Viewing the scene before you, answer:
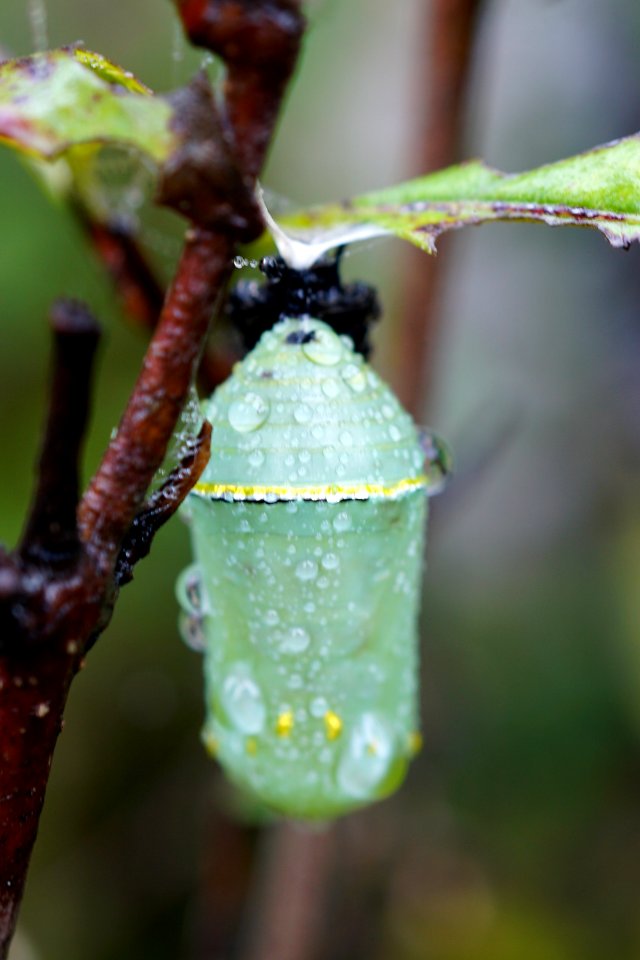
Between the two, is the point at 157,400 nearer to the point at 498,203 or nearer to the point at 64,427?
the point at 64,427

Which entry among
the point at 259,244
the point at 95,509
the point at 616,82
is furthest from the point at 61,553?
the point at 616,82

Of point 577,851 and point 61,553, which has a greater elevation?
point 61,553

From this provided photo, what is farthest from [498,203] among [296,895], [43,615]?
[296,895]

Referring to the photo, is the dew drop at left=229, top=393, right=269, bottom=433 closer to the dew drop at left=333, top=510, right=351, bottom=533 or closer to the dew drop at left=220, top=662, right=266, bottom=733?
the dew drop at left=333, top=510, right=351, bottom=533

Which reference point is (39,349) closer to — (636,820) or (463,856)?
(463,856)

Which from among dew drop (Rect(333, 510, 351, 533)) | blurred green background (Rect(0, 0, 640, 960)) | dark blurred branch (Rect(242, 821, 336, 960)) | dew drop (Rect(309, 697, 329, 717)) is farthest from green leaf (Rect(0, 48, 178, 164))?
dark blurred branch (Rect(242, 821, 336, 960))

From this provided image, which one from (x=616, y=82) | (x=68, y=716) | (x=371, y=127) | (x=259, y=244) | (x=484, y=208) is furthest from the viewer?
(x=371, y=127)

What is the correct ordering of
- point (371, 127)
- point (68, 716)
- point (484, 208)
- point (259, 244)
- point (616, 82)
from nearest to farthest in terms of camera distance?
1. point (484, 208)
2. point (259, 244)
3. point (68, 716)
4. point (616, 82)
5. point (371, 127)
